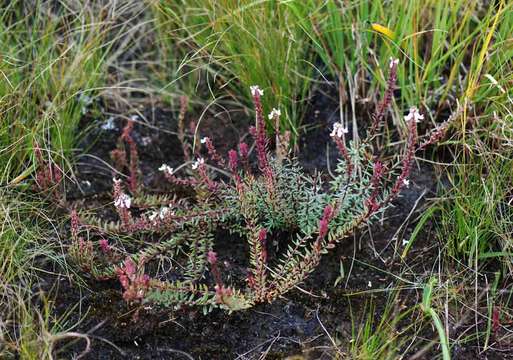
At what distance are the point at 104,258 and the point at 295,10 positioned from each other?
1.09m

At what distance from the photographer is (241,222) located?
94.7 inches

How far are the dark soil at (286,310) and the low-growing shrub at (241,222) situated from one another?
0.06 metres

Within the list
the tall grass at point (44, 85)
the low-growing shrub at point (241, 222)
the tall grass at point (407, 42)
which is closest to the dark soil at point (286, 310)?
the low-growing shrub at point (241, 222)

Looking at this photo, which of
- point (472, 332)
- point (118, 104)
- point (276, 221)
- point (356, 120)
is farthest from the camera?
point (118, 104)

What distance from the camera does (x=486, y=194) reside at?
217 cm

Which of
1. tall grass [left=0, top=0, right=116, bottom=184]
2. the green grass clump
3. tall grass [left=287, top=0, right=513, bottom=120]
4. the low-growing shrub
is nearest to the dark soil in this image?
the low-growing shrub

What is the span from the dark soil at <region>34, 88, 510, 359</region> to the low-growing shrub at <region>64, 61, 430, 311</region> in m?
0.06

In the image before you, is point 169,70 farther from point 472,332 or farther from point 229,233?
point 472,332

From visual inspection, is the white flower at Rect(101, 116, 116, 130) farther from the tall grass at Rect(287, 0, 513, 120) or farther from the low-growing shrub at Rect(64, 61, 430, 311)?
the tall grass at Rect(287, 0, 513, 120)

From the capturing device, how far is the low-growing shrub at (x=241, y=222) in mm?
2090

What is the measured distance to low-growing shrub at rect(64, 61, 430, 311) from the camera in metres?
2.09

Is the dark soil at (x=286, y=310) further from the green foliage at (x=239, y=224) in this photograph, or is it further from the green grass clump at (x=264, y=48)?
the green grass clump at (x=264, y=48)

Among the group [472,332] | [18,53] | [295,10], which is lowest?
[472,332]

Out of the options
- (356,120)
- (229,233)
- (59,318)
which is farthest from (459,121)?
(59,318)
